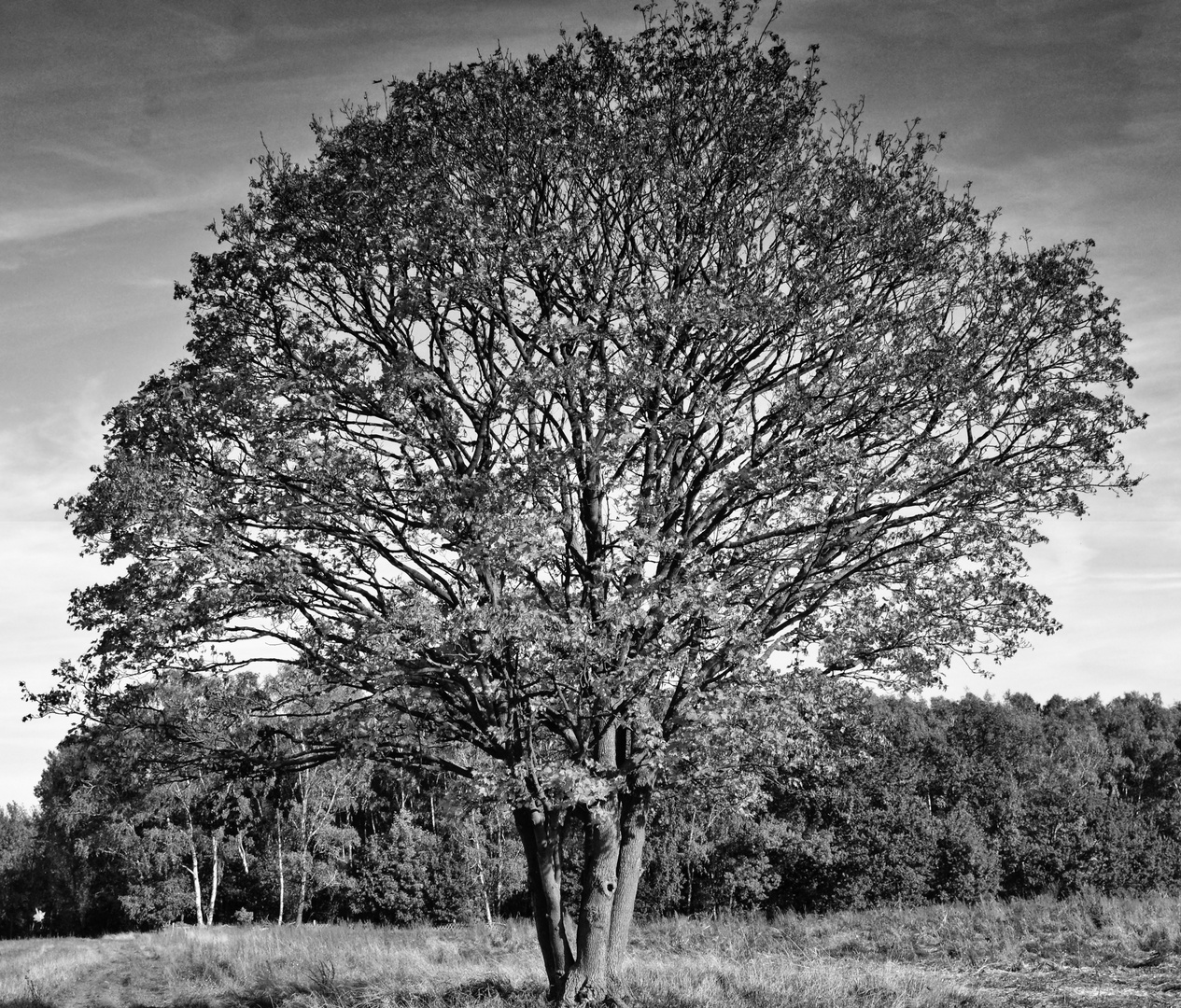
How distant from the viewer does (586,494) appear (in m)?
12.8

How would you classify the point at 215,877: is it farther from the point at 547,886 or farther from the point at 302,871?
the point at 547,886

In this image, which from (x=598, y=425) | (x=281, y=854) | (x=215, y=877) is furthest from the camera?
(x=215, y=877)

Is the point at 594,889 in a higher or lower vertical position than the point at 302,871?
higher

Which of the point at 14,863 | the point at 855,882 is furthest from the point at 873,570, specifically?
the point at 14,863

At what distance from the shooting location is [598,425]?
11.6 meters

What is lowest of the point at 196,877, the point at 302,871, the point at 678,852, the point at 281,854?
the point at 196,877

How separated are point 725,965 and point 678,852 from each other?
95.1ft

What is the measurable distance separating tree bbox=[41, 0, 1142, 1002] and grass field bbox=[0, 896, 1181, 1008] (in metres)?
2.95

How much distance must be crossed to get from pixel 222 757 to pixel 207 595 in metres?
3.38

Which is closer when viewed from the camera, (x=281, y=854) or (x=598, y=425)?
(x=598, y=425)

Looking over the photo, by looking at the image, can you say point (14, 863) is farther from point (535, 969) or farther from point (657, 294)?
point (657, 294)

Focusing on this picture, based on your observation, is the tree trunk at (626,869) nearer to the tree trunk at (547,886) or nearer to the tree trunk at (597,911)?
the tree trunk at (597,911)

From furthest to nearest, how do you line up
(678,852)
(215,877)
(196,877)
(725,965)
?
(215,877) → (196,877) → (678,852) → (725,965)

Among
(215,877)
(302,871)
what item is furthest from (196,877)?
(302,871)
